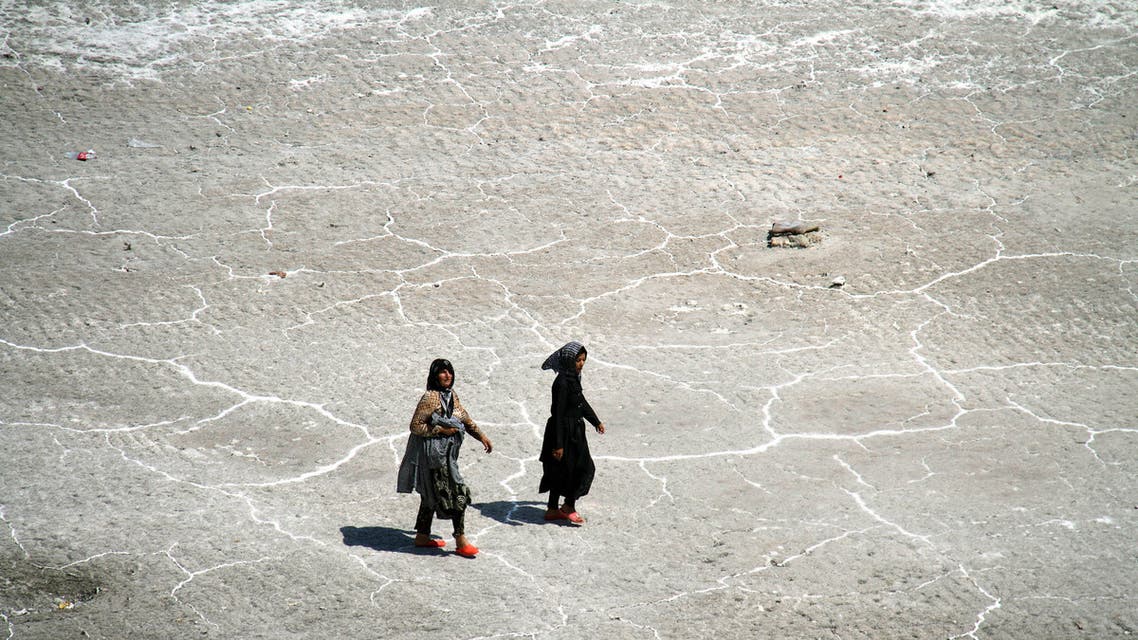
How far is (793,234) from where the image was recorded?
382 inches

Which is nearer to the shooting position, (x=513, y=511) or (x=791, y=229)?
(x=513, y=511)

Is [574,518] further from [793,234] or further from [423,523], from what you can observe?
[793,234]

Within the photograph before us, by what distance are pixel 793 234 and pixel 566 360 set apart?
13.8ft

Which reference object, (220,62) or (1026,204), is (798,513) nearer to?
(1026,204)

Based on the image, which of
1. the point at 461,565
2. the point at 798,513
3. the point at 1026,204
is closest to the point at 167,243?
the point at 461,565

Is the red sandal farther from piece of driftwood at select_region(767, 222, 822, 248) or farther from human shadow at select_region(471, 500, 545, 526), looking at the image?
piece of driftwood at select_region(767, 222, 822, 248)

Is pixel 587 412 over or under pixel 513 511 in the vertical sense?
over

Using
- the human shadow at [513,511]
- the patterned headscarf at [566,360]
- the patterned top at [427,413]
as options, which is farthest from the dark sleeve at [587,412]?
the patterned top at [427,413]

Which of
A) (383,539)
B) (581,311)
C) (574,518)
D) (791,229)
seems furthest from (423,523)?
(791,229)

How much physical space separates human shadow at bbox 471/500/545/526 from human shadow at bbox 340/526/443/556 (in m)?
0.50

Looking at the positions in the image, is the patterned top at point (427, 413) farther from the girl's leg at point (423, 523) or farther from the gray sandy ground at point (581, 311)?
the gray sandy ground at point (581, 311)

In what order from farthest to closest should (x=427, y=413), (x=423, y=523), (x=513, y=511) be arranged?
(x=513, y=511) < (x=423, y=523) < (x=427, y=413)

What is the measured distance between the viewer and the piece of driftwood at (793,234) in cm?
961

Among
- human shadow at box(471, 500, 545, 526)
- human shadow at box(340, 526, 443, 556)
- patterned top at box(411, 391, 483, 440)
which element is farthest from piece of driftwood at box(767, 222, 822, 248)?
human shadow at box(340, 526, 443, 556)
